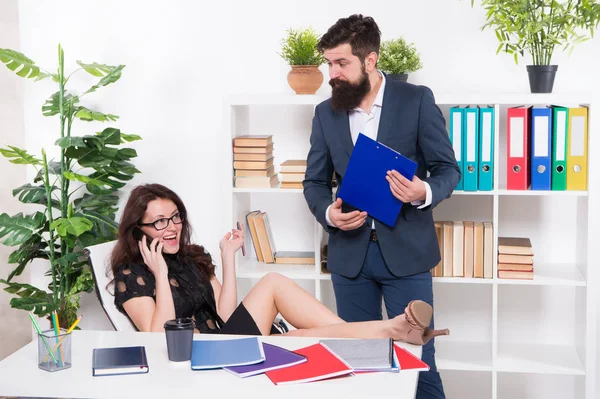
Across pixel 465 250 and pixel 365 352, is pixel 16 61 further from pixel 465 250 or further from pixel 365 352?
pixel 365 352

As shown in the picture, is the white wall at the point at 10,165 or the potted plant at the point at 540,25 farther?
the white wall at the point at 10,165

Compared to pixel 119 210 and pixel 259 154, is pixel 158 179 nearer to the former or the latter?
pixel 119 210

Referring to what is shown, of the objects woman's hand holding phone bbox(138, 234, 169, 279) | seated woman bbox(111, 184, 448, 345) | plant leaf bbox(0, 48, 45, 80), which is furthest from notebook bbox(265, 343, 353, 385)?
plant leaf bbox(0, 48, 45, 80)

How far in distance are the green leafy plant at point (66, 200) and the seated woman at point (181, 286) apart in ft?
2.53

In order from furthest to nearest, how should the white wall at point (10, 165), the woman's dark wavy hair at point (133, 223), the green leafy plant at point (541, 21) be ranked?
the white wall at point (10, 165), the green leafy plant at point (541, 21), the woman's dark wavy hair at point (133, 223)

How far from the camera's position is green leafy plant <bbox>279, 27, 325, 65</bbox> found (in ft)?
11.8

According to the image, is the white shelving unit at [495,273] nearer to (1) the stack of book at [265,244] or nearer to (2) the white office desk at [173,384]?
(1) the stack of book at [265,244]

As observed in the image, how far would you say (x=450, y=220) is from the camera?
154 inches

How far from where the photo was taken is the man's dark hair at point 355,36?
3152mm

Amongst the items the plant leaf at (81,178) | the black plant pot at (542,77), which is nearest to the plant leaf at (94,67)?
the plant leaf at (81,178)

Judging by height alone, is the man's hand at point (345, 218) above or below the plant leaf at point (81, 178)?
below

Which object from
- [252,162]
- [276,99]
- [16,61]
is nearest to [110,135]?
[16,61]

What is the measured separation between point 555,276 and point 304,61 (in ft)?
4.99

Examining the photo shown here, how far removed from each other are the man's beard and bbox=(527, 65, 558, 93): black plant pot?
0.79m
